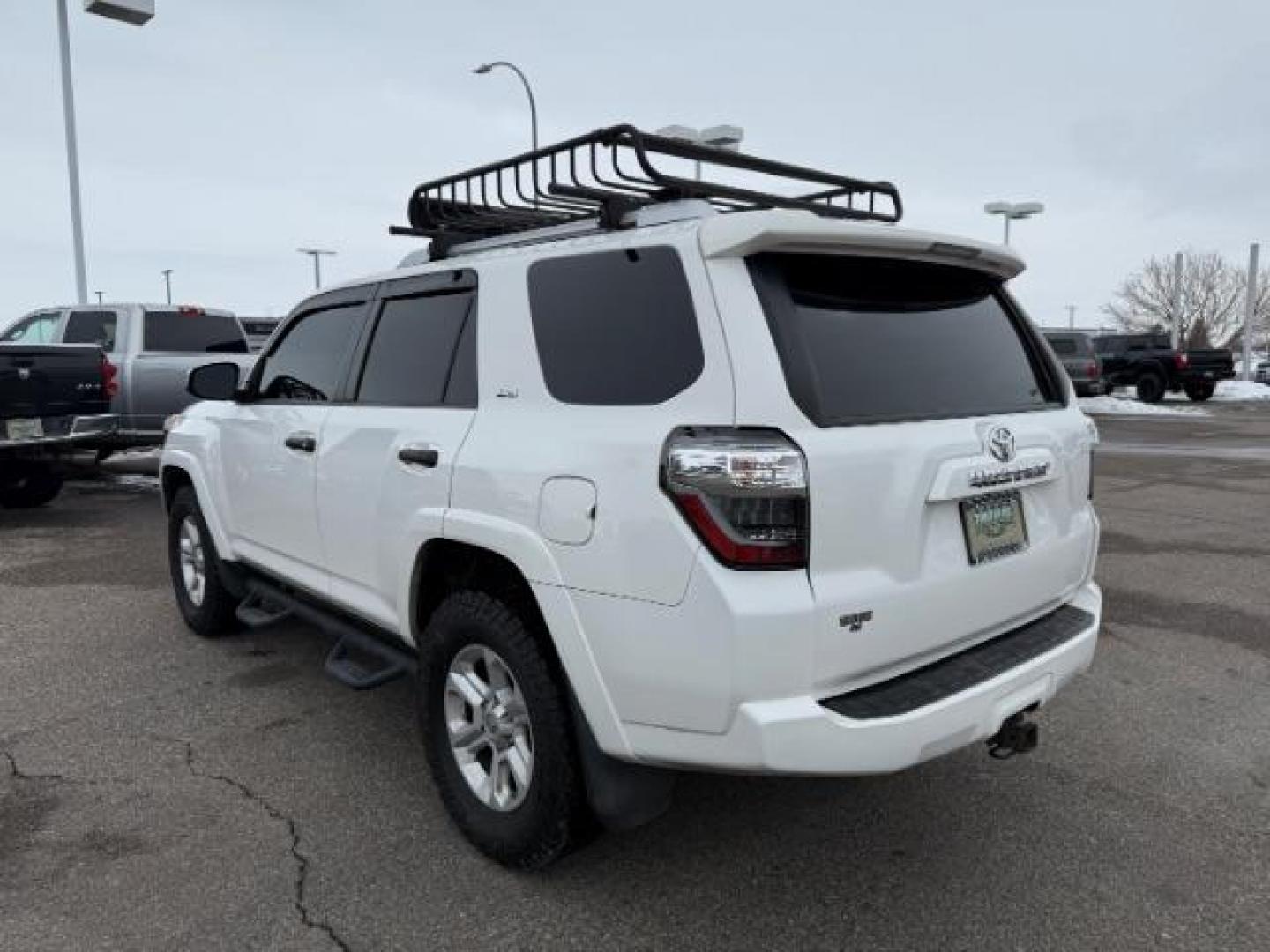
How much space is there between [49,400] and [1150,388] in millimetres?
27217

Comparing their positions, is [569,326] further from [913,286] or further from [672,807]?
[672,807]

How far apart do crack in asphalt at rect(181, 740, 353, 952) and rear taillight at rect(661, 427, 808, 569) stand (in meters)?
1.48

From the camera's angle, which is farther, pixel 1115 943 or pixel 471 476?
pixel 471 476

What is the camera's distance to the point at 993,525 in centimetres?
265

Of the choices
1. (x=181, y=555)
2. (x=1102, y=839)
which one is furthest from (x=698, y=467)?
(x=181, y=555)

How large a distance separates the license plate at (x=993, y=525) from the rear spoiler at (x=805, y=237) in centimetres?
71

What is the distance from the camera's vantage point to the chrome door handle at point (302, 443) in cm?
375

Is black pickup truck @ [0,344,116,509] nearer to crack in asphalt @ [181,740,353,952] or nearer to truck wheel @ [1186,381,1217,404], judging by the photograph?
crack in asphalt @ [181,740,353,952]

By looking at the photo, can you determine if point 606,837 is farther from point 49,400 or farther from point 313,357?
point 49,400

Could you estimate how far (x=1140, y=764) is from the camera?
11.6 ft

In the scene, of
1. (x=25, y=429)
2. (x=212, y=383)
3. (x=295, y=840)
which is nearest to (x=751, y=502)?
(x=295, y=840)

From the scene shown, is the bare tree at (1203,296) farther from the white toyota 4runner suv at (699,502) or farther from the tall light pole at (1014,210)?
the white toyota 4runner suv at (699,502)

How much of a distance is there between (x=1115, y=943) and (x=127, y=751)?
344 centimetres

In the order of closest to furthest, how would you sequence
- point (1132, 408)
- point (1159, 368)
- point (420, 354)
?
point (420, 354)
point (1132, 408)
point (1159, 368)
